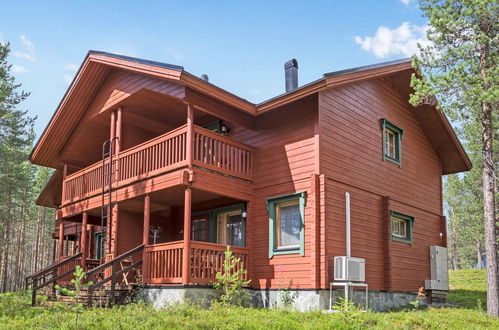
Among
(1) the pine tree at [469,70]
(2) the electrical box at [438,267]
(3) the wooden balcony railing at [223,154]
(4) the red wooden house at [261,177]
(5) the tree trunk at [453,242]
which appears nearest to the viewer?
(4) the red wooden house at [261,177]

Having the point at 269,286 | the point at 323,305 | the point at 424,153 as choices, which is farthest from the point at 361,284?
the point at 424,153

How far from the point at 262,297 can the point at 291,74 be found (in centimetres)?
719

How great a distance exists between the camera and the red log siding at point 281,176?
12234 millimetres

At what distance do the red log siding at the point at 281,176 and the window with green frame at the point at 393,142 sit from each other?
3656mm

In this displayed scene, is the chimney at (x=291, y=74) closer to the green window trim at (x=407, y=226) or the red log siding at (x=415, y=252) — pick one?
the red log siding at (x=415, y=252)

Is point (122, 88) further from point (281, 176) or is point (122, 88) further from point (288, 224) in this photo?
point (288, 224)

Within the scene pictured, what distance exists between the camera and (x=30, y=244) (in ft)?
166

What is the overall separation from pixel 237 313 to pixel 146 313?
5.94ft

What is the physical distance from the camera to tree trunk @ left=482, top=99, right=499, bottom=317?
512 inches

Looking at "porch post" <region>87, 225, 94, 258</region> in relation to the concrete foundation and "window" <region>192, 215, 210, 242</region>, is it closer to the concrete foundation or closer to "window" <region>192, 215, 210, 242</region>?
"window" <region>192, 215, 210, 242</region>

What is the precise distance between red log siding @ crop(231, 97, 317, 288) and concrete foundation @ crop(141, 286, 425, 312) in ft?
0.79

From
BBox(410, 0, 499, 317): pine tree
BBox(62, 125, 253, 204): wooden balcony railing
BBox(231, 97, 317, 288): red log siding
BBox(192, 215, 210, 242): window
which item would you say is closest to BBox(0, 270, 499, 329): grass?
BBox(231, 97, 317, 288): red log siding

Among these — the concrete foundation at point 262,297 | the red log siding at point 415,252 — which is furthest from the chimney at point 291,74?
the concrete foundation at point 262,297

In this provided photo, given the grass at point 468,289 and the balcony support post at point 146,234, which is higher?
the balcony support post at point 146,234
